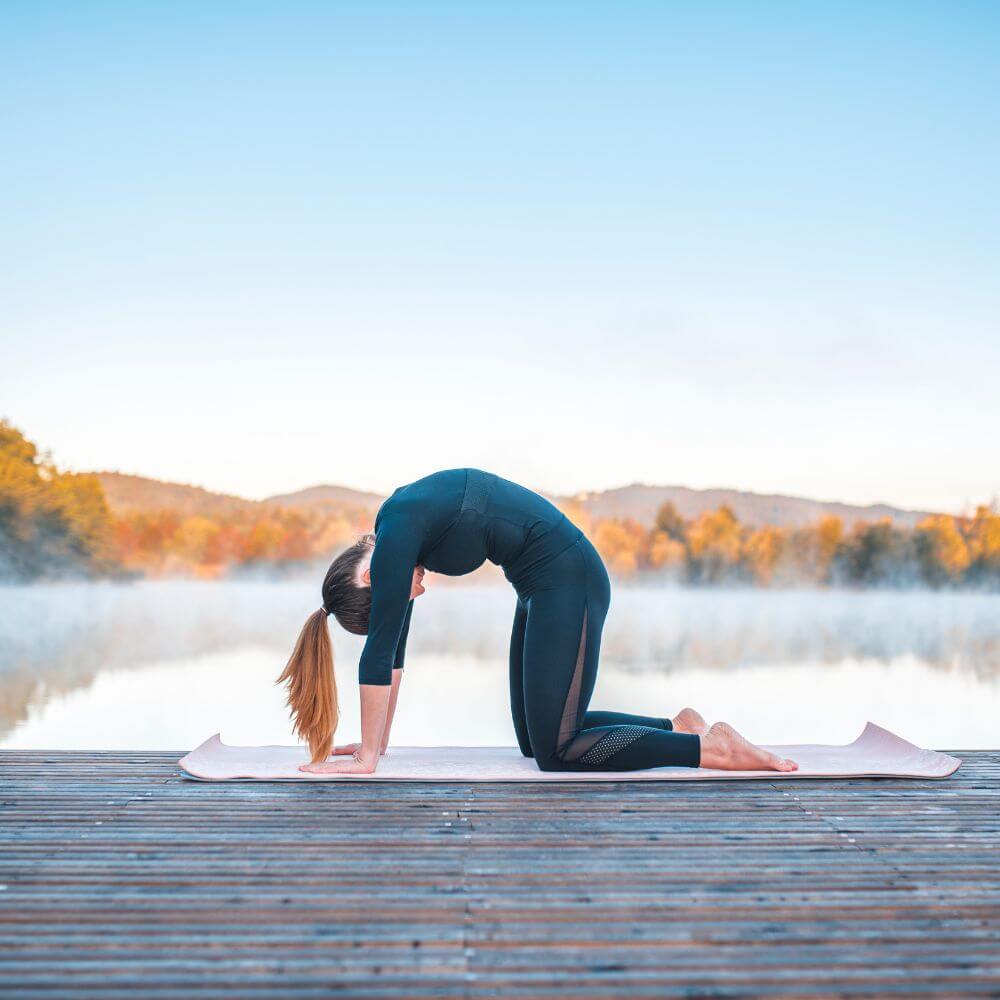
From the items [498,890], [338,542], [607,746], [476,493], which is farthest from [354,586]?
[338,542]

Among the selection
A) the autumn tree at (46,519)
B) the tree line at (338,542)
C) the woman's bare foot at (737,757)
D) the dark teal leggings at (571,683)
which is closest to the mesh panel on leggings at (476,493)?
the dark teal leggings at (571,683)

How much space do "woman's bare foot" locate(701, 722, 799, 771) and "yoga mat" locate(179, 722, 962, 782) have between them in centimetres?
2

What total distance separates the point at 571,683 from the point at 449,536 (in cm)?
52

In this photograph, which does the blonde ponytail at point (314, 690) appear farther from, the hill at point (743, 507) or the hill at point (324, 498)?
the hill at point (743, 507)

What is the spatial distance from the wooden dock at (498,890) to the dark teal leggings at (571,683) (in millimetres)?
126

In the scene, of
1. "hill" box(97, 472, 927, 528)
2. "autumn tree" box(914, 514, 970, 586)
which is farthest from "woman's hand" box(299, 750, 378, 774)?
"autumn tree" box(914, 514, 970, 586)

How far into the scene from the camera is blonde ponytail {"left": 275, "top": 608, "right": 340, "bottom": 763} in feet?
8.23

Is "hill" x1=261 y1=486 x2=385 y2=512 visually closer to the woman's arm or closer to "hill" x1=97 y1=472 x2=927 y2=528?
"hill" x1=97 y1=472 x2=927 y2=528

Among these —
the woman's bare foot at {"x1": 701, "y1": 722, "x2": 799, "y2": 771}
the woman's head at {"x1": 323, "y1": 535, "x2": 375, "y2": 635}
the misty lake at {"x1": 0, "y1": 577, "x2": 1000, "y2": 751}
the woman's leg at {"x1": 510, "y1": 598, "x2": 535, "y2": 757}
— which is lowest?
the misty lake at {"x1": 0, "y1": 577, "x2": 1000, "y2": 751}

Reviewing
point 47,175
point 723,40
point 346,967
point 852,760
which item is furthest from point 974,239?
point 346,967

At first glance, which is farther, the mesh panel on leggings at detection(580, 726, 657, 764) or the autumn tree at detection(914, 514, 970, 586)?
the autumn tree at detection(914, 514, 970, 586)

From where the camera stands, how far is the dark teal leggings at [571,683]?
2438mm

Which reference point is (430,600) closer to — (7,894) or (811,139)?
(811,139)

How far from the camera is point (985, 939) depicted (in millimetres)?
1423
